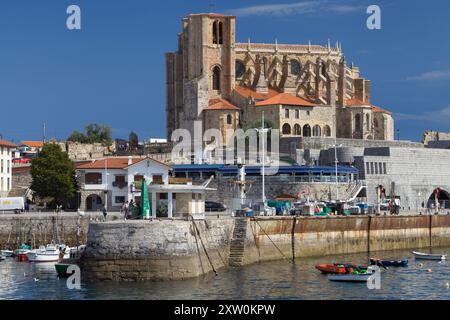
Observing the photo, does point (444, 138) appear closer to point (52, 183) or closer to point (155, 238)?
point (52, 183)

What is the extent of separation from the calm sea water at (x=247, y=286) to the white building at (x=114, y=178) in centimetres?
2006

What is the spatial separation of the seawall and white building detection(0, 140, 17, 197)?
115ft

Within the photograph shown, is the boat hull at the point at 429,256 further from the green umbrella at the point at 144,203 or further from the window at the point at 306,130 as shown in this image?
the window at the point at 306,130

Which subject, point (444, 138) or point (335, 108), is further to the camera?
point (444, 138)

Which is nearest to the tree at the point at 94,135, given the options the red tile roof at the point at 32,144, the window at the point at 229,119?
the red tile roof at the point at 32,144

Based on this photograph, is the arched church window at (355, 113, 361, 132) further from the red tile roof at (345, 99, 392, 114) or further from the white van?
the white van

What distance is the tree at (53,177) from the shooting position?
8925 cm

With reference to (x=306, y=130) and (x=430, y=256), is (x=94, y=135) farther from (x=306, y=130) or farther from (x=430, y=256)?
(x=430, y=256)

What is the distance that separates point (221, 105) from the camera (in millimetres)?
123625

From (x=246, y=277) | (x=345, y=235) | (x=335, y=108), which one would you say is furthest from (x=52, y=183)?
(x=335, y=108)

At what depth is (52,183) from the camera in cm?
8938

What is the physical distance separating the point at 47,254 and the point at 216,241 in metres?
12.3

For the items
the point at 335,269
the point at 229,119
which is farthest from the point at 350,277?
the point at 229,119
